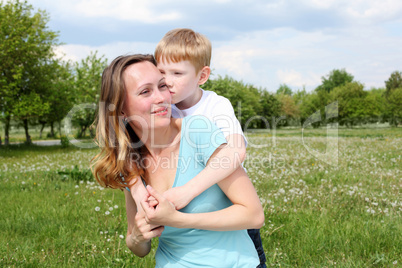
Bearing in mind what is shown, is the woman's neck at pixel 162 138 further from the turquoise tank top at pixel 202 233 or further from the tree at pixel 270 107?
the tree at pixel 270 107

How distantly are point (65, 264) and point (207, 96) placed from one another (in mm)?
2316

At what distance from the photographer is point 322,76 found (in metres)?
108

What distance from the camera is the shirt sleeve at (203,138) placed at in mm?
1971

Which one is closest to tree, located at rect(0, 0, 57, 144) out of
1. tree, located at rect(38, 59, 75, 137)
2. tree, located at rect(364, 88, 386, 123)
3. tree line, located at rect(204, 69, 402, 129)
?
tree, located at rect(38, 59, 75, 137)

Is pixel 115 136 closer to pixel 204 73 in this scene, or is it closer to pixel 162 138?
pixel 162 138

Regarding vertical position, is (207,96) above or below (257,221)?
above

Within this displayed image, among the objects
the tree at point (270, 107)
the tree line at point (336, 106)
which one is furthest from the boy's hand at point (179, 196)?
the tree at point (270, 107)

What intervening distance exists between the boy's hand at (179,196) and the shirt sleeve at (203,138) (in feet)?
0.65

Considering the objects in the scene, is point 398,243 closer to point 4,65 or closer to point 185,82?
point 185,82

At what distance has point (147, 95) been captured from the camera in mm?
2102

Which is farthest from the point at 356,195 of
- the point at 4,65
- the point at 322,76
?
the point at 322,76

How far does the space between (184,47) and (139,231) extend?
5.69 feet

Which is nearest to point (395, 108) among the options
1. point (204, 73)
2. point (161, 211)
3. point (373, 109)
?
point (373, 109)

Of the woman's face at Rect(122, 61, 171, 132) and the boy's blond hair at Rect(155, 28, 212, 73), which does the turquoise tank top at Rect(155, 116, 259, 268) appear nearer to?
the woman's face at Rect(122, 61, 171, 132)
